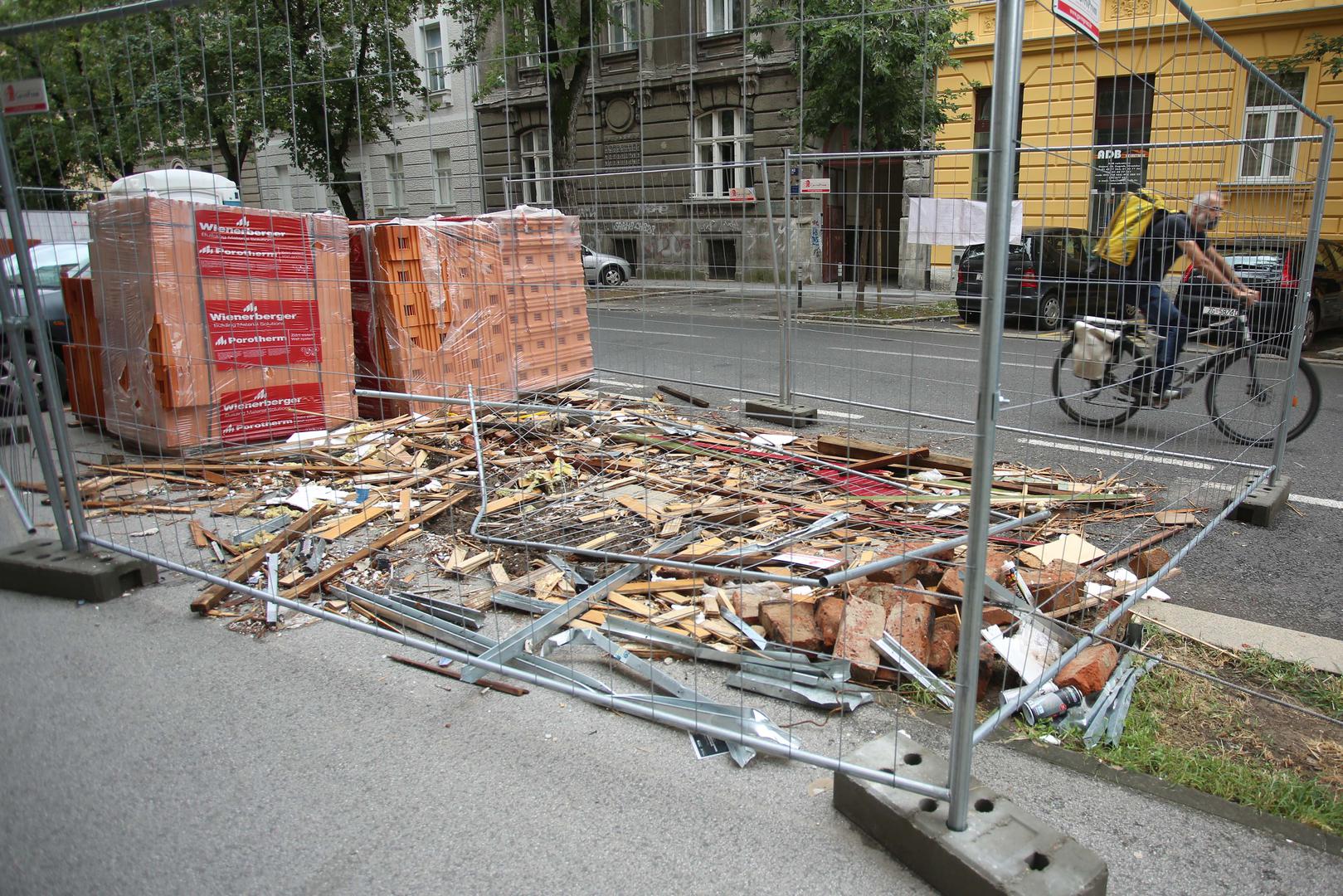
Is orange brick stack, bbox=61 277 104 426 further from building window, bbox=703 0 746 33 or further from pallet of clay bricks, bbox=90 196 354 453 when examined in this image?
building window, bbox=703 0 746 33

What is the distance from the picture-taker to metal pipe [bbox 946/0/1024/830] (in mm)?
2049

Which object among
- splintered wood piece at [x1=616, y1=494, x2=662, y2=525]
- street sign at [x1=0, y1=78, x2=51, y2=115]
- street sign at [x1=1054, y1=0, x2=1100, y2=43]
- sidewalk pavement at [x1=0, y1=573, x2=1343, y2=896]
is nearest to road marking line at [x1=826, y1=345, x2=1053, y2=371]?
splintered wood piece at [x1=616, y1=494, x2=662, y2=525]

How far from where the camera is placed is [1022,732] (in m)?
3.17

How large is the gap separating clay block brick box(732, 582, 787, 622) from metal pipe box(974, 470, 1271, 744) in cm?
117

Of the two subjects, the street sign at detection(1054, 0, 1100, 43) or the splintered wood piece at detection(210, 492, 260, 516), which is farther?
the splintered wood piece at detection(210, 492, 260, 516)

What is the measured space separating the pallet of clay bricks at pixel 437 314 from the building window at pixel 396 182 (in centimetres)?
262

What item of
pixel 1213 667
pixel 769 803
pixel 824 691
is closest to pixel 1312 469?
pixel 1213 667

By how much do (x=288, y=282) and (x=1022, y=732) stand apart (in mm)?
6239

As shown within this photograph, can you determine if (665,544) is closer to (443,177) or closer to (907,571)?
(907,571)

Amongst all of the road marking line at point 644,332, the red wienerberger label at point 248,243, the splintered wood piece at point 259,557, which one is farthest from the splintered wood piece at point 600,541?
the red wienerberger label at point 248,243

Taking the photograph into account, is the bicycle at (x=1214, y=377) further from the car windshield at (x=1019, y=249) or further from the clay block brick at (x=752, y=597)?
the clay block brick at (x=752, y=597)

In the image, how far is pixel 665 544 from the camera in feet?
15.7

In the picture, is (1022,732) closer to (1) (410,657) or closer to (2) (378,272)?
(1) (410,657)

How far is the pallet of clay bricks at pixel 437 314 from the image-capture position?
7.56 m
